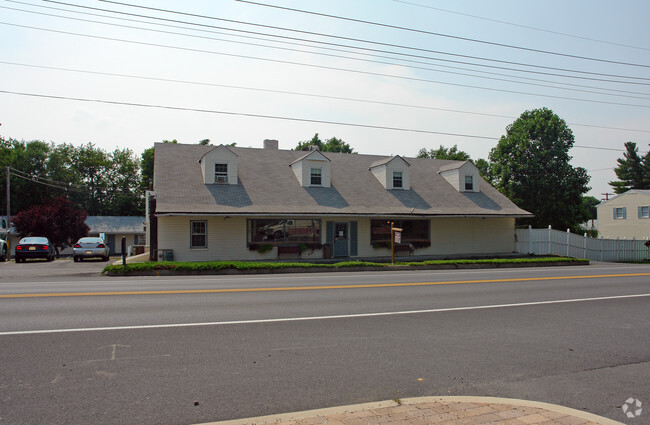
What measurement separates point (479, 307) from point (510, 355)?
3.76 meters

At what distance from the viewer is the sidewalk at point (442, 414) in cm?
430

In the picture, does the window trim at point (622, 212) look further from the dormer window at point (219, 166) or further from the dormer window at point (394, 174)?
the dormer window at point (219, 166)

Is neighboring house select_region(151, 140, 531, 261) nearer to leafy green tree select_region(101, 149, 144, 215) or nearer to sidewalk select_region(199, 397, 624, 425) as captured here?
sidewalk select_region(199, 397, 624, 425)

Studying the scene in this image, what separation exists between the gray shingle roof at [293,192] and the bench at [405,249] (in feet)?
6.80

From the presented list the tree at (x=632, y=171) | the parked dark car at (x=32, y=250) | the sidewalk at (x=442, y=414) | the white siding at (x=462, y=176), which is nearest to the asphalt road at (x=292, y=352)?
the sidewalk at (x=442, y=414)

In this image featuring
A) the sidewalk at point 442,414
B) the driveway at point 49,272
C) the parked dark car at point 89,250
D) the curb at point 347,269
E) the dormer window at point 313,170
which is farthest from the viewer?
the dormer window at point 313,170

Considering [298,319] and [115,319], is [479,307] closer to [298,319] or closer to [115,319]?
[298,319]

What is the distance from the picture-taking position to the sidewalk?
4.30 meters

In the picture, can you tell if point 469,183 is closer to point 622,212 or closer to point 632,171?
point 622,212

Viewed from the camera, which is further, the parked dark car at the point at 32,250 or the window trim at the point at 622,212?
the window trim at the point at 622,212

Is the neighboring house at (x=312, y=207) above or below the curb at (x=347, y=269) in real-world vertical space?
above

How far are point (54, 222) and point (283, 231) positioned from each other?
27.9 m

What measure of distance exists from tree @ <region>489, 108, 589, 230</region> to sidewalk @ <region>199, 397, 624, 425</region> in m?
37.5

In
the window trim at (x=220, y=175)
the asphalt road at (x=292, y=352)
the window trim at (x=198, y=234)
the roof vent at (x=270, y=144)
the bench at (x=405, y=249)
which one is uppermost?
the roof vent at (x=270, y=144)
